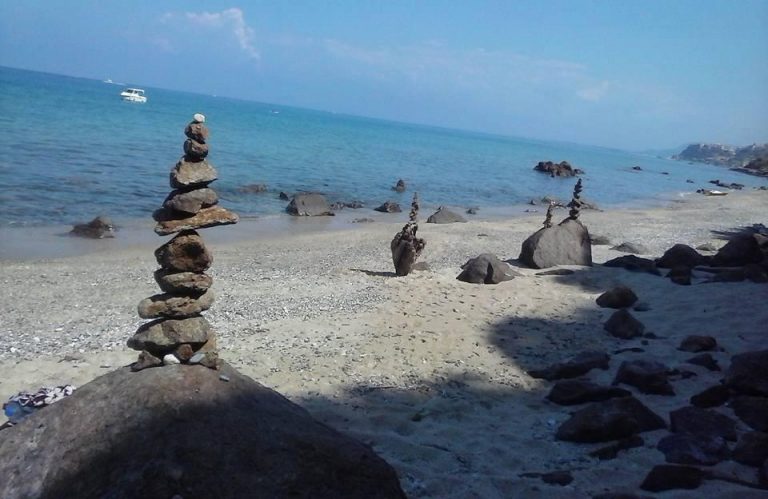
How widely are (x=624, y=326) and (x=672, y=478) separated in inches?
203

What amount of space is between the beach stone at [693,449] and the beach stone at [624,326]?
13.0ft

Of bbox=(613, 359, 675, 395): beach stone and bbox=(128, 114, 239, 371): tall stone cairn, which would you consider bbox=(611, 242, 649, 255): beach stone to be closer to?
bbox=(613, 359, 675, 395): beach stone

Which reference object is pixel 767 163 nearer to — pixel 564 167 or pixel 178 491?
pixel 564 167

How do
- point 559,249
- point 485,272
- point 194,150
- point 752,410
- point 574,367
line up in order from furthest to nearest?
point 559,249 < point 485,272 < point 574,367 < point 752,410 < point 194,150

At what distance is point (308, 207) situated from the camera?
28.4 metres

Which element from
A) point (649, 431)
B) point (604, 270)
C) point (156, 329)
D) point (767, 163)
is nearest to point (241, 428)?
point (156, 329)

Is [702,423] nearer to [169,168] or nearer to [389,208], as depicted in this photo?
[389,208]

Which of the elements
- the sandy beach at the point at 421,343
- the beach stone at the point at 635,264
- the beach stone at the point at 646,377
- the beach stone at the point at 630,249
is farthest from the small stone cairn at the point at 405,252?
the beach stone at the point at 630,249

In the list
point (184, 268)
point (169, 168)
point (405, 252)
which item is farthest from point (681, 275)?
point (169, 168)

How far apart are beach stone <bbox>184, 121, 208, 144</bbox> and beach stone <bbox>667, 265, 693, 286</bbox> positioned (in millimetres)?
11036

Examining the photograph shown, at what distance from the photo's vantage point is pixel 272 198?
1280 inches

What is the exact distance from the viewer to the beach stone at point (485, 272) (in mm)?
13906

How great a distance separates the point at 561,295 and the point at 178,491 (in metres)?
10.3

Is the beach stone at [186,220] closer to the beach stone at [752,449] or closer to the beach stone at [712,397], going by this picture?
the beach stone at [752,449]
